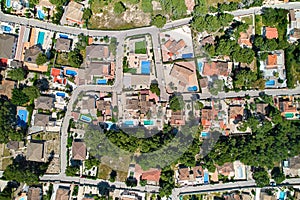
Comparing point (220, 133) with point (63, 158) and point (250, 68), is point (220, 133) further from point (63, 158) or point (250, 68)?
point (63, 158)

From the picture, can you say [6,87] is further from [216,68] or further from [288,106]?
[288,106]

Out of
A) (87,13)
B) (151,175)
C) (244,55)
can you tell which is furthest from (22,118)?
(244,55)

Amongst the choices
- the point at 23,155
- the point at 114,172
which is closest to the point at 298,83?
the point at 114,172

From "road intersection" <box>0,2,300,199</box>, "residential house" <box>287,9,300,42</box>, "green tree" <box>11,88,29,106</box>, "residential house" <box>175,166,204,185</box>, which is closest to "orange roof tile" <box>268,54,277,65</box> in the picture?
"residential house" <box>287,9,300,42</box>

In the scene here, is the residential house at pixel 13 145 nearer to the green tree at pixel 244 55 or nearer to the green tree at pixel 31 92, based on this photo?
the green tree at pixel 31 92

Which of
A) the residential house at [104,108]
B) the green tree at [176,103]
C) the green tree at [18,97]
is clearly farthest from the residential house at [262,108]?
the green tree at [18,97]
